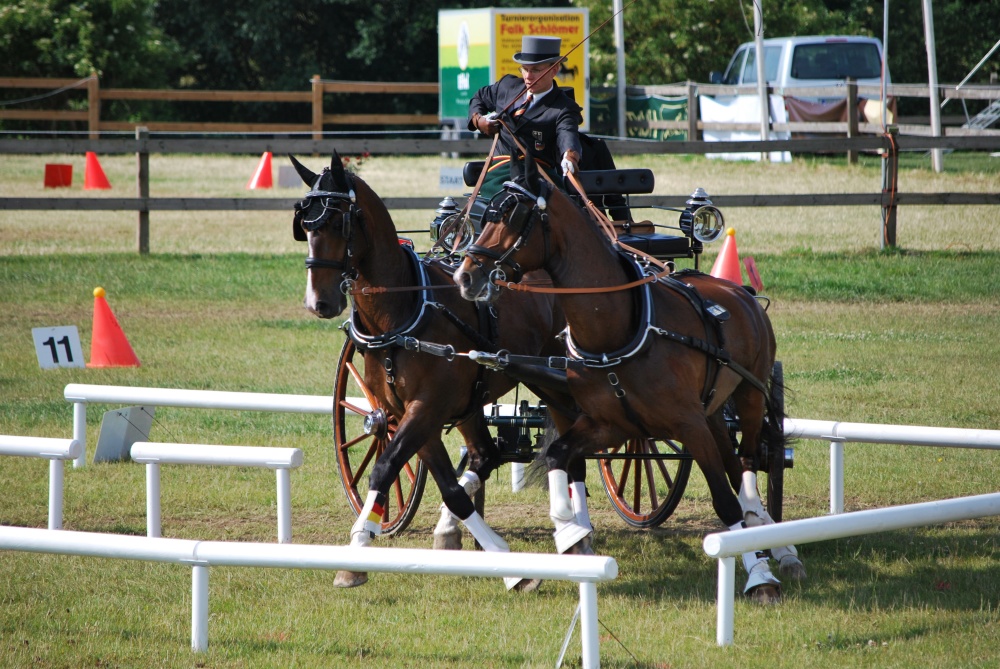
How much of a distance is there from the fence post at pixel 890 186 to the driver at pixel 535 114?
899cm

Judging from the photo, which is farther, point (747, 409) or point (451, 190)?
point (451, 190)

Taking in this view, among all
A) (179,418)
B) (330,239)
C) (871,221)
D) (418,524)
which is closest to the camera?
(330,239)

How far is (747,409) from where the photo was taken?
5.91m

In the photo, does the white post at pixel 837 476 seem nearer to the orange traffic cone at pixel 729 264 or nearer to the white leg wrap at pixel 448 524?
the white leg wrap at pixel 448 524

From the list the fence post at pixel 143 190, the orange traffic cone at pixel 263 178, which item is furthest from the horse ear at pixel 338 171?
the orange traffic cone at pixel 263 178

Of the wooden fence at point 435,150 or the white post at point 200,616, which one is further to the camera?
the wooden fence at point 435,150

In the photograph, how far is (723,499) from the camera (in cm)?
518

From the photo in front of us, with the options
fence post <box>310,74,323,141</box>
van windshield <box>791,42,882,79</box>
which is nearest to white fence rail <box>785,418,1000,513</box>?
van windshield <box>791,42,882,79</box>

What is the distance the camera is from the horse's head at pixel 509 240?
186 inches

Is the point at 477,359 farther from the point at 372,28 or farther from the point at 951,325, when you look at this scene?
the point at 372,28

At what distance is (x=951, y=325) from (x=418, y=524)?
721 cm

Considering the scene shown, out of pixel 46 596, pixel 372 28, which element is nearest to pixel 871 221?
pixel 46 596

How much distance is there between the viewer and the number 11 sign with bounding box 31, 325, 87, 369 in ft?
32.9

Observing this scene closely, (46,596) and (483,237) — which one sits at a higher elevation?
(483,237)
